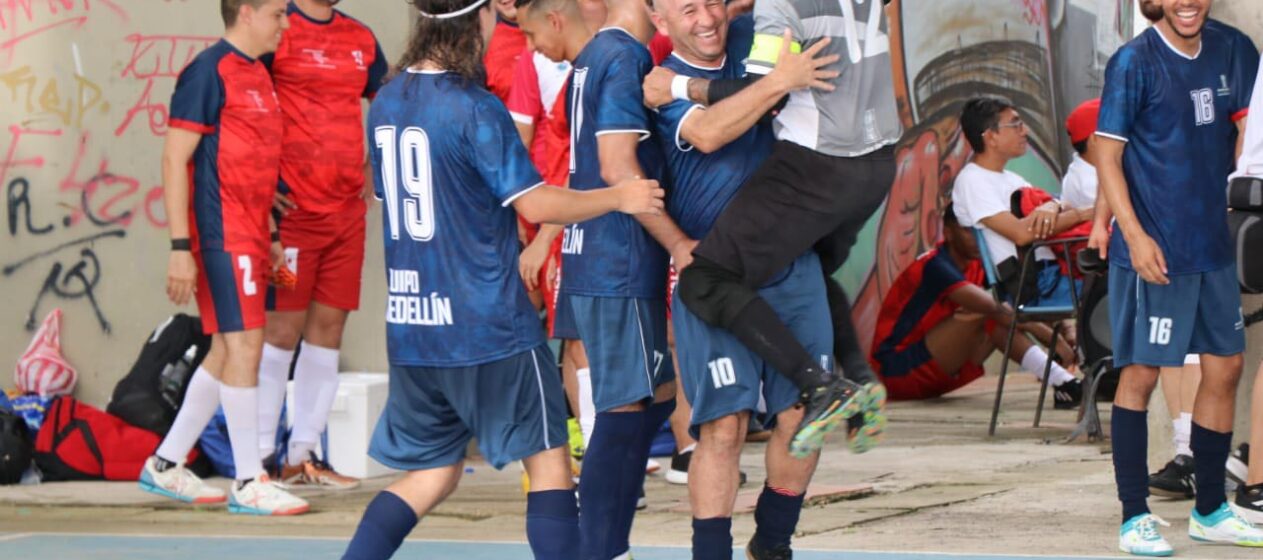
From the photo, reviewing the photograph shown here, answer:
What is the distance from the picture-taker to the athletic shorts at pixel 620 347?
5.80 metres

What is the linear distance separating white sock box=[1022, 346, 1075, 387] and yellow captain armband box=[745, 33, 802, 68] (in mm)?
6013

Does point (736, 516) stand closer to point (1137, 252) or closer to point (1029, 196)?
point (1137, 252)

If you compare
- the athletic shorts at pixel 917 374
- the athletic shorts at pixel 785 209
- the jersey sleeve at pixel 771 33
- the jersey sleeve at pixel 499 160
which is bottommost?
the athletic shorts at pixel 917 374

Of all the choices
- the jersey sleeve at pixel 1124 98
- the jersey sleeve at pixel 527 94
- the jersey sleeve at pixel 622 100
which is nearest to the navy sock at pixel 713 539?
the jersey sleeve at pixel 622 100

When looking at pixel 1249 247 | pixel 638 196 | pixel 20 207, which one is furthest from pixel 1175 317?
pixel 20 207

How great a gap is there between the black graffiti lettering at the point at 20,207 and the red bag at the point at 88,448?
1.09m

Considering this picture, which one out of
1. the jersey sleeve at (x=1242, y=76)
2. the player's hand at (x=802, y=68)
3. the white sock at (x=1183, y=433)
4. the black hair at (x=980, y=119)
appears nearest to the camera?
the player's hand at (x=802, y=68)

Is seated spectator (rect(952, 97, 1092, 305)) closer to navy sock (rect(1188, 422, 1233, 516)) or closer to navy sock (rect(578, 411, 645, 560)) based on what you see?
navy sock (rect(1188, 422, 1233, 516))

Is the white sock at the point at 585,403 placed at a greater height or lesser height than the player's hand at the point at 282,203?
lesser

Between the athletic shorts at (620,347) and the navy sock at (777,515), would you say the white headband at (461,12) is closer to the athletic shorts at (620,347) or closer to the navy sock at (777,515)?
the athletic shorts at (620,347)

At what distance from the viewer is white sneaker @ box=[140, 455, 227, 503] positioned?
801cm

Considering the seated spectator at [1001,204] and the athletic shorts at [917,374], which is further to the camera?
the athletic shorts at [917,374]

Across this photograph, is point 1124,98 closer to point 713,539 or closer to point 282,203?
point 713,539

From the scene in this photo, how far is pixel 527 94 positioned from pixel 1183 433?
9.12 feet
